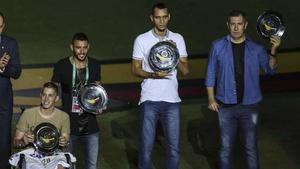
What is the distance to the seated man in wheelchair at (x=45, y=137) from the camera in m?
6.76

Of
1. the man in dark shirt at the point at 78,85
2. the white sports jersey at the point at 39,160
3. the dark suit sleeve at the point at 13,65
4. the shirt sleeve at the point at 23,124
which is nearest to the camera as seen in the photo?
the white sports jersey at the point at 39,160

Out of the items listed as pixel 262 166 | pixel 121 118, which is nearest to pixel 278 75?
pixel 121 118

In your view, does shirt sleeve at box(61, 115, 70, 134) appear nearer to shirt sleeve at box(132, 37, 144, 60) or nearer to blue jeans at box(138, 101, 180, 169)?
blue jeans at box(138, 101, 180, 169)

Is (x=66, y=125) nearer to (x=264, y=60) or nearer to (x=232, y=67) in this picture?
(x=232, y=67)

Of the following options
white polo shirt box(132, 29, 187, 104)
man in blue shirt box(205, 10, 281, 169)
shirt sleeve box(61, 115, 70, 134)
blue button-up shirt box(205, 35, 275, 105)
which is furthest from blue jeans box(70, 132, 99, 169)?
blue button-up shirt box(205, 35, 275, 105)

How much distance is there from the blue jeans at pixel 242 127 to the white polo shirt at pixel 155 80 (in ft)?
1.84

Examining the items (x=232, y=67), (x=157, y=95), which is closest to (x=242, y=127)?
(x=232, y=67)

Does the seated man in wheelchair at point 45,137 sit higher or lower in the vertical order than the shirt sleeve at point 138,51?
lower

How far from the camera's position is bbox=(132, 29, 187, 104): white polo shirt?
7.45 meters

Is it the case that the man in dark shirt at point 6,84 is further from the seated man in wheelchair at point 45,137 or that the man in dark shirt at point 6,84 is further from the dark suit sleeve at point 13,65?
the seated man in wheelchair at point 45,137

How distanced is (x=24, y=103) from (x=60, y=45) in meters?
3.01

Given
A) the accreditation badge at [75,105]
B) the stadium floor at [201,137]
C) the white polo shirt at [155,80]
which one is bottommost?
the stadium floor at [201,137]

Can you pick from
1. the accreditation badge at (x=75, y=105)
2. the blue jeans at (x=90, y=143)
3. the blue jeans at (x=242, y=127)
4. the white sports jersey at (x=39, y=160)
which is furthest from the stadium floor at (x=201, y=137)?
the white sports jersey at (x=39, y=160)

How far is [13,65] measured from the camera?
7.38 meters
